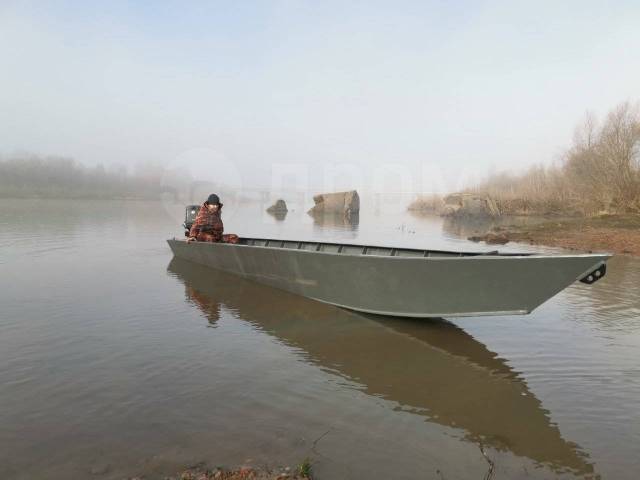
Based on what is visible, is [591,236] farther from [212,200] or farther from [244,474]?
[244,474]

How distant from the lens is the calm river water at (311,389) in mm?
3311

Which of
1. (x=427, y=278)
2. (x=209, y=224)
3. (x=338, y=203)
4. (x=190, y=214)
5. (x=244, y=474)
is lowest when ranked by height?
(x=244, y=474)

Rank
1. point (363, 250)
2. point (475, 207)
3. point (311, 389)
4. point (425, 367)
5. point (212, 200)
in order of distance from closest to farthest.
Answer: point (311, 389) → point (425, 367) → point (363, 250) → point (212, 200) → point (475, 207)

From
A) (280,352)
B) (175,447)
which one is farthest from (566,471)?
(280,352)

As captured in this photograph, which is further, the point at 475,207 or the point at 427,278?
the point at 475,207

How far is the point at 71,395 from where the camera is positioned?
430 centimetres

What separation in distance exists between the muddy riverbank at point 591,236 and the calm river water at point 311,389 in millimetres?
11305

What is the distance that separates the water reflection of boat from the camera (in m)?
3.73

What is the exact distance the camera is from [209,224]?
11812mm

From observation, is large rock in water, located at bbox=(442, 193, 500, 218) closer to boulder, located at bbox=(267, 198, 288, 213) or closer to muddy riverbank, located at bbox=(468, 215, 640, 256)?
muddy riverbank, located at bbox=(468, 215, 640, 256)

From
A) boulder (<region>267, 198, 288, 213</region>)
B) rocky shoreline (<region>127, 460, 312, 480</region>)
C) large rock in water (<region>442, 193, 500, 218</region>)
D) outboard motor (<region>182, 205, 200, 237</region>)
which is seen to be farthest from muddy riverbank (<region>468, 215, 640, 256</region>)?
boulder (<region>267, 198, 288, 213</region>)

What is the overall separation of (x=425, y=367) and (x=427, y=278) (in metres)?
1.54

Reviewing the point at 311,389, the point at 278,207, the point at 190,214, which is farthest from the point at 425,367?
the point at 278,207

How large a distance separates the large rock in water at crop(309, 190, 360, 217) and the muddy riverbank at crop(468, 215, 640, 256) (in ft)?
106
